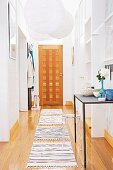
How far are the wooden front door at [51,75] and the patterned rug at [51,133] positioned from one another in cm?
395

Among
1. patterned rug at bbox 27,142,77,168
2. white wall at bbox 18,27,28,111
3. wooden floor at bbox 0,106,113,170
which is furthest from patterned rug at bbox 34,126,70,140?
white wall at bbox 18,27,28,111

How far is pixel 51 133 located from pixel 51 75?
463 centimetres

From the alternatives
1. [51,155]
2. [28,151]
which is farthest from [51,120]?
[51,155]

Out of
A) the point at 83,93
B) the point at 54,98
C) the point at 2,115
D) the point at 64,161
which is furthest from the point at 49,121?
the point at 54,98

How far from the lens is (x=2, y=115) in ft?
14.1

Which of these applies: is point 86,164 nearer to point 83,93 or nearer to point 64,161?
point 64,161

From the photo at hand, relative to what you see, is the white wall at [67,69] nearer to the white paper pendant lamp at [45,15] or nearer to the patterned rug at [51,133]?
the patterned rug at [51,133]

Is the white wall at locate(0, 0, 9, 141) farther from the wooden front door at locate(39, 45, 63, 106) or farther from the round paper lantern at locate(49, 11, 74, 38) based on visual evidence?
the wooden front door at locate(39, 45, 63, 106)

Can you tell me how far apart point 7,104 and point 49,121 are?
1893 mm

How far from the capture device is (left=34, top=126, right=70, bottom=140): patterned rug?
14.7 feet

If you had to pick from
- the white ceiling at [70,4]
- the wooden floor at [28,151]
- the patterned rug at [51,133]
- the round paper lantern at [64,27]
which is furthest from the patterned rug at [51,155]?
the white ceiling at [70,4]

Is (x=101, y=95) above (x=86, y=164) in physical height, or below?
above

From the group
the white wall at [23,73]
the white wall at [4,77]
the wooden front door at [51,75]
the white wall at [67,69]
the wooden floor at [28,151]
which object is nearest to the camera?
the wooden floor at [28,151]

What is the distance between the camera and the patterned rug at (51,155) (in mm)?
3160
